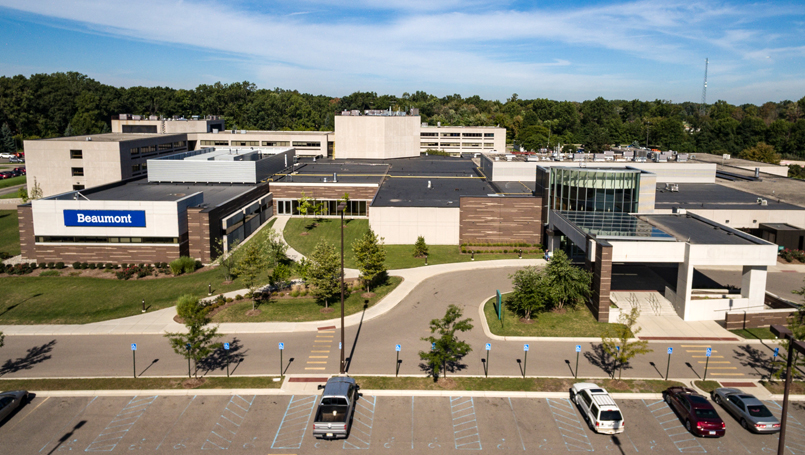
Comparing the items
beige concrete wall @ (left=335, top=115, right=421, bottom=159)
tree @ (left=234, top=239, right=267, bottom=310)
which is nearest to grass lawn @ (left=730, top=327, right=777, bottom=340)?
tree @ (left=234, top=239, right=267, bottom=310)

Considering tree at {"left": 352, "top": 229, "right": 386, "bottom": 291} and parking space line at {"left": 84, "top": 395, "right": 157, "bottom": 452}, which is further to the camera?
tree at {"left": 352, "top": 229, "right": 386, "bottom": 291}

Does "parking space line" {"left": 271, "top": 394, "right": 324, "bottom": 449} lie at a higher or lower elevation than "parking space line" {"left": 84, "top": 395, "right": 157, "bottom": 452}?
higher

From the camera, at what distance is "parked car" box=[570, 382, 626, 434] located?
23.7 metres

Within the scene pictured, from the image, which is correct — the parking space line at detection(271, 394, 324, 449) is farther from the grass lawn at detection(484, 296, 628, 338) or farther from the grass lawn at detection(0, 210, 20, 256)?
the grass lawn at detection(0, 210, 20, 256)

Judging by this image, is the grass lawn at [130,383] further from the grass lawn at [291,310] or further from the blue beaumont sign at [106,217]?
the blue beaumont sign at [106,217]

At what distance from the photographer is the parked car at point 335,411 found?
911 inches

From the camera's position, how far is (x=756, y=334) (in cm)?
3506

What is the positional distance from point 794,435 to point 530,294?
1650 cm

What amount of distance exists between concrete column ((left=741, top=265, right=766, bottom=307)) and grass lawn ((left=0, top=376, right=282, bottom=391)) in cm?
3279

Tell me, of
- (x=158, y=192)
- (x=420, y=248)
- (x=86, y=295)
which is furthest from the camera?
(x=158, y=192)

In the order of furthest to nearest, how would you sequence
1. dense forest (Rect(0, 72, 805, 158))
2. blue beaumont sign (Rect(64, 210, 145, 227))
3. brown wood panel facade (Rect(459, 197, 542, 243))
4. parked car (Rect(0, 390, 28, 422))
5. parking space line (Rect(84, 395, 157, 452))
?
dense forest (Rect(0, 72, 805, 158)) → brown wood panel facade (Rect(459, 197, 542, 243)) → blue beaumont sign (Rect(64, 210, 145, 227)) → parked car (Rect(0, 390, 28, 422)) → parking space line (Rect(84, 395, 157, 452))

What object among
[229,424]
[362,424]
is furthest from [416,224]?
[229,424]

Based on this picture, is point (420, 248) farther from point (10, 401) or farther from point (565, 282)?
point (10, 401)

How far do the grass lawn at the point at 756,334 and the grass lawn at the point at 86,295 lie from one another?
37290mm
